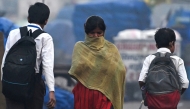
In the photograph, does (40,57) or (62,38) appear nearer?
(40,57)

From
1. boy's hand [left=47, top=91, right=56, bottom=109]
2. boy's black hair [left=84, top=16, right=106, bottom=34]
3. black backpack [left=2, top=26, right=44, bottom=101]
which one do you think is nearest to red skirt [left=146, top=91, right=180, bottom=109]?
boy's black hair [left=84, top=16, right=106, bottom=34]

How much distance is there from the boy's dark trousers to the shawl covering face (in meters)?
0.32

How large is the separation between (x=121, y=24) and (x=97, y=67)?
2.81 m

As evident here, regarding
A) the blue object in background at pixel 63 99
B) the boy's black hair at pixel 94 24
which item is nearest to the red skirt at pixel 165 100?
the boy's black hair at pixel 94 24

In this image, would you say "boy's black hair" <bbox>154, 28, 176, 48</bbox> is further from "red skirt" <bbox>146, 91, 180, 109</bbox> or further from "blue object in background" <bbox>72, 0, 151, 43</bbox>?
"blue object in background" <bbox>72, 0, 151, 43</bbox>

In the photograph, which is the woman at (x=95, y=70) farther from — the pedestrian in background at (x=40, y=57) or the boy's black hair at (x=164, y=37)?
the boy's black hair at (x=164, y=37)

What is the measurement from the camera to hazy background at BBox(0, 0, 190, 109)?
8.07m

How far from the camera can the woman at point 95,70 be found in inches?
214

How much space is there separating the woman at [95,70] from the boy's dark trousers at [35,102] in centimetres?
32

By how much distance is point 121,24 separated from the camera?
8.19m

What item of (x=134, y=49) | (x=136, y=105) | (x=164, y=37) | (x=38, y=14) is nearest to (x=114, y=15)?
(x=134, y=49)

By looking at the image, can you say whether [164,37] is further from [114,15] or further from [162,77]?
[114,15]

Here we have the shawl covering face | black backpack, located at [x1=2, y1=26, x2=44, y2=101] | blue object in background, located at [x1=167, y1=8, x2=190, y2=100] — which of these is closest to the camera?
black backpack, located at [x1=2, y1=26, x2=44, y2=101]

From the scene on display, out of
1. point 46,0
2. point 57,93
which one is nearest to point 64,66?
point 57,93
